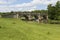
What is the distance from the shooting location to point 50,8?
108688mm

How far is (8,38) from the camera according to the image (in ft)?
57.7

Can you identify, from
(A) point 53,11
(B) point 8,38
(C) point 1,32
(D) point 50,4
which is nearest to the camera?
(B) point 8,38

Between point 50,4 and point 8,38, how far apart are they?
97.4 metres

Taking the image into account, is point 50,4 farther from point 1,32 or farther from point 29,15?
point 1,32

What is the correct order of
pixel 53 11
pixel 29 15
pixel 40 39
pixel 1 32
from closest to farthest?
1. pixel 1 32
2. pixel 40 39
3. pixel 29 15
4. pixel 53 11

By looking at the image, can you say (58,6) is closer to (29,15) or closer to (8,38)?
(29,15)

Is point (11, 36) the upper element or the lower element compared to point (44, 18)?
upper

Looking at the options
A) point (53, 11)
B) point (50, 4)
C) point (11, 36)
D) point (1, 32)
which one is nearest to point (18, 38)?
point (11, 36)

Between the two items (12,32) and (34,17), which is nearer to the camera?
(12,32)

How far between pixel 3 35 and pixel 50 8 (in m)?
91.8

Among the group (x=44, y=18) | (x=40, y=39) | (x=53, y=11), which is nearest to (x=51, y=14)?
(x=53, y=11)

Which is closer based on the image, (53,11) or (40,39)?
(40,39)

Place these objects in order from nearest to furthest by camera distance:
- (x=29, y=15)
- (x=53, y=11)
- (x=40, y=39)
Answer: (x=40, y=39) → (x=29, y=15) → (x=53, y=11)

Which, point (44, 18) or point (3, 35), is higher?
point (3, 35)
